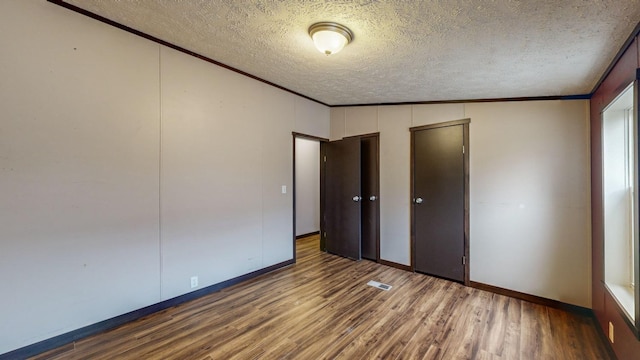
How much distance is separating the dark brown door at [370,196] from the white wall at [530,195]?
39.8 inches

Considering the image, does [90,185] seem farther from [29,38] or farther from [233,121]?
[233,121]

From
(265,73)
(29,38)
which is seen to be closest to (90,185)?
(29,38)

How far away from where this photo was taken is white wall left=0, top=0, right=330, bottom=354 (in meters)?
1.95

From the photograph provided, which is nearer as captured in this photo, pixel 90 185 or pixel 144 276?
pixel 90 185

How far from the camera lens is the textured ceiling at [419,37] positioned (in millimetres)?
1801

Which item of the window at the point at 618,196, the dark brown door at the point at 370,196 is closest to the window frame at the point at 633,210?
the window at the point at 618,196

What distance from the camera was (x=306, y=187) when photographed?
20.9 feet

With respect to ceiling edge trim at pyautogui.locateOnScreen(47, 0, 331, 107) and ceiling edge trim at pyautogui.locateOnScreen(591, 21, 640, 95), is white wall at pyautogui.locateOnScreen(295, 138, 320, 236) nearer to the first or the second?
ceiling edge trim at pyautogui.locateOnScreen(47, 0, 331, 107)

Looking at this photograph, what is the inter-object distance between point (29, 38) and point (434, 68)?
3.38 meters

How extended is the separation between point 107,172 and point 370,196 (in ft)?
11.1

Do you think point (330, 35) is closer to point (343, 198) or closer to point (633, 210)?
point (633, 210)

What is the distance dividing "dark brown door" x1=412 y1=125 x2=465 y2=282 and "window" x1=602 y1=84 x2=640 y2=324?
51.1 inches

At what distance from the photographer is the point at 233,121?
331cm

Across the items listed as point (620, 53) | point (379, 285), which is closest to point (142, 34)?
point (379, 285)
